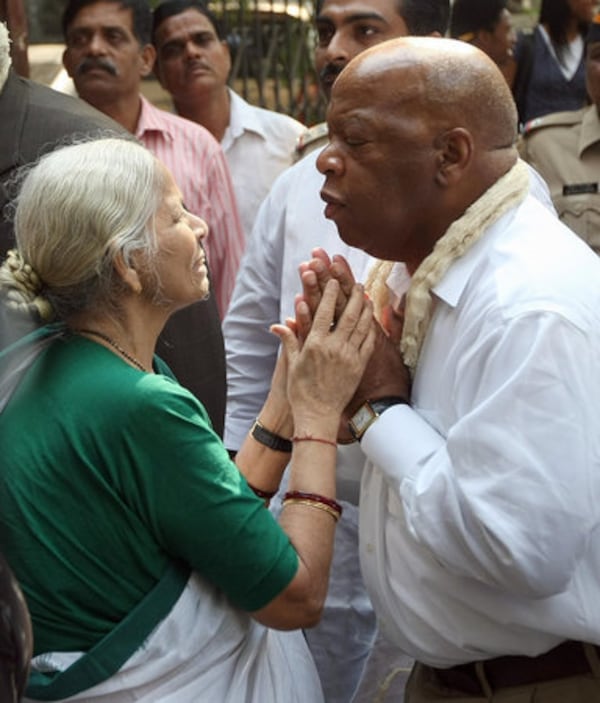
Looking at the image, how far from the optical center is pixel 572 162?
5176mm

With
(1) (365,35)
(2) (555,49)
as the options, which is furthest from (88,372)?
(2) (555,49)

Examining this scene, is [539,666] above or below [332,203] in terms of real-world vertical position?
below

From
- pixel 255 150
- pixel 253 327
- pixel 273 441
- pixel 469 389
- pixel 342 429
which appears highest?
pixel 469 389

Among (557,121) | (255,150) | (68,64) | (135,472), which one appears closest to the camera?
(135,472)

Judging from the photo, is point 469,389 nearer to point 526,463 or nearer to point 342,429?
point 526,463

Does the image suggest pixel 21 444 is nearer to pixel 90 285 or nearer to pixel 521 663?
pixel 90 285

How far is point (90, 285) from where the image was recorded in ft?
8.77

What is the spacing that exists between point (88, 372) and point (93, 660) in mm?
514

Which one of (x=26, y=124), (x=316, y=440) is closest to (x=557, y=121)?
(x=26, y=124)

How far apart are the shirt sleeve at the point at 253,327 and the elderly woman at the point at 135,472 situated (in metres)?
1.22

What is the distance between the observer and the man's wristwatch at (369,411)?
267 cm

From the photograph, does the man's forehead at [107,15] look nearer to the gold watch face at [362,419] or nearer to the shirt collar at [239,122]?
the shirt collar at [239,122]

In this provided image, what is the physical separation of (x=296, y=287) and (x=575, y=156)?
1752 mm

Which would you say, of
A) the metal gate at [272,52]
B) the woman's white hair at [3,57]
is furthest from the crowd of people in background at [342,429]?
the metal gate at [272,52]
